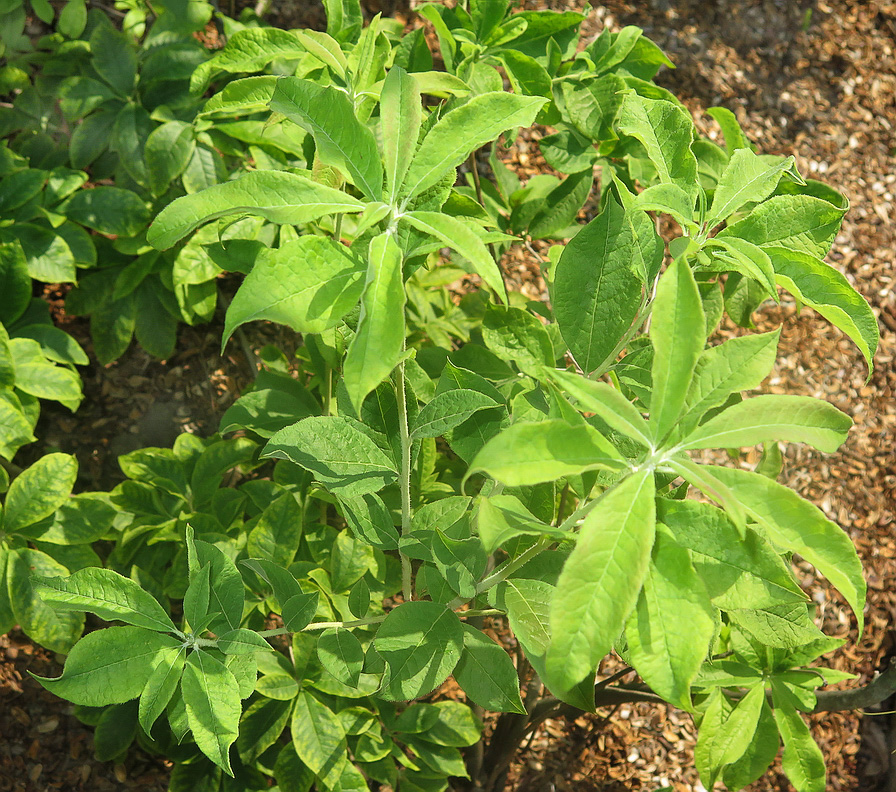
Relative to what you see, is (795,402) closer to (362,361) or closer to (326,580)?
(362,361)

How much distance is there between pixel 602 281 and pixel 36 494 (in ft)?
4.95

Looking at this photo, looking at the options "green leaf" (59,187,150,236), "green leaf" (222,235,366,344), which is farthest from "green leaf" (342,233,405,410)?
"green leaf" (59,187,150,236)

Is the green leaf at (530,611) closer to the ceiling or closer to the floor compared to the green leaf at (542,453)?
closer to the floor

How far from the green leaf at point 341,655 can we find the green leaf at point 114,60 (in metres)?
1.79

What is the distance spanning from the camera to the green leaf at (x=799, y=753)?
1704mm

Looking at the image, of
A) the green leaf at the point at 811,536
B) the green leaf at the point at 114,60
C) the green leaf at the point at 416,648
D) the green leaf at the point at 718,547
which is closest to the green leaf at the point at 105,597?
the green leaf at the point at 416,648

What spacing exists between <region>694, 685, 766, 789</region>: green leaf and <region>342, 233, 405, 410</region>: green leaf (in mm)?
1297

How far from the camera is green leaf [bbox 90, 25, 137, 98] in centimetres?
227

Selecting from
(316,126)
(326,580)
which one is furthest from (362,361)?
(326,580)

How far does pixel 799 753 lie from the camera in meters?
1.71

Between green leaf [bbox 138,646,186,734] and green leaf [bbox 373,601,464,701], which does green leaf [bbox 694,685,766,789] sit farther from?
green leaf [bbox 138,646,186,734]

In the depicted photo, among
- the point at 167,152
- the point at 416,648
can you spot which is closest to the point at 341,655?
the point at 416,648

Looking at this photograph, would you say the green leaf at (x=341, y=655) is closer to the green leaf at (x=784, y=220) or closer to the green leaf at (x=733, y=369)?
the green leaf at (x=733, y=369)

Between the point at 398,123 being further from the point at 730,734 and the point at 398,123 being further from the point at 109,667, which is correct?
the point at 730,734
